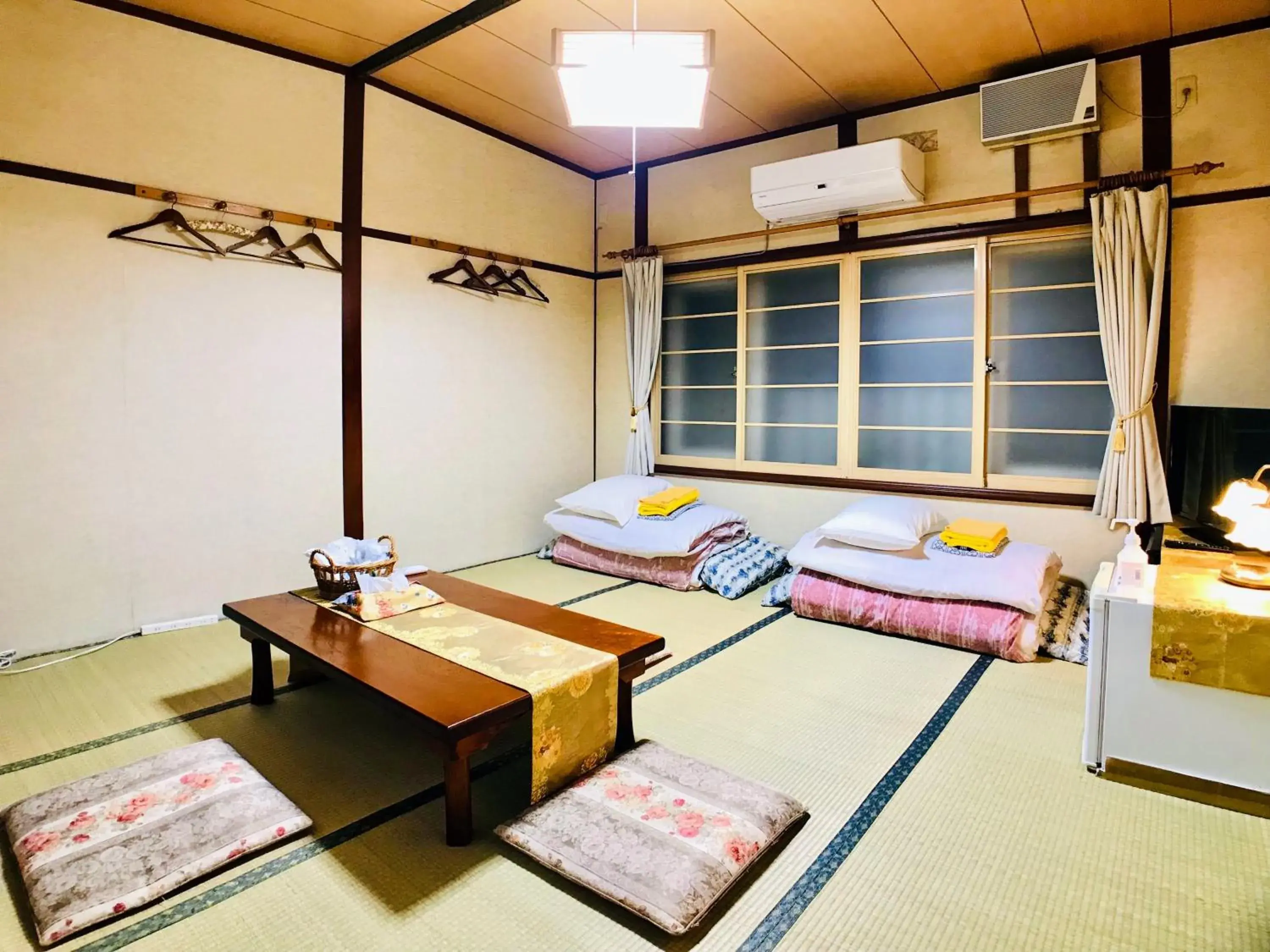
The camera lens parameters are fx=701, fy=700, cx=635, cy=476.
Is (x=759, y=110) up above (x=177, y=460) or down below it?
above

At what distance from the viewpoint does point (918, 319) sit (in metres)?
4.41

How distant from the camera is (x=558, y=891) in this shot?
1674 mm

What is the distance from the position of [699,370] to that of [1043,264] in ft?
7.74

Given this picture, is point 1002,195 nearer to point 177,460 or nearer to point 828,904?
point 828,904

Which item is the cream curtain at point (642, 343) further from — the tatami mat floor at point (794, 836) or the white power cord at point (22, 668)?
the white power cord at point (22, 668)

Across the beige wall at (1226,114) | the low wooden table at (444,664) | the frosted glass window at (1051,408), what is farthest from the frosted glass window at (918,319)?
the low wooden table at (444,664)

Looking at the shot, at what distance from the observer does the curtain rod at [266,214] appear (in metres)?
3.43

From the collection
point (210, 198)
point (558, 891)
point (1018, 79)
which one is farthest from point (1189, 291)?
point (210, 198)

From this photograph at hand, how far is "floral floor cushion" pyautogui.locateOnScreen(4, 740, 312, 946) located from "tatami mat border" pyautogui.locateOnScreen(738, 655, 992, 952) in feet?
4.01

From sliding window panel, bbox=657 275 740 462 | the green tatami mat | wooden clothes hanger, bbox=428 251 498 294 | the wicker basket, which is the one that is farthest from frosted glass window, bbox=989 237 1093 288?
the wicker basket

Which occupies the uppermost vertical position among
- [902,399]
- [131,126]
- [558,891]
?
[131,126]

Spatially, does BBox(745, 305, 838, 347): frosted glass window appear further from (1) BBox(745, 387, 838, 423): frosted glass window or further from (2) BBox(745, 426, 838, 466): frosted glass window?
(2) BBox(745, 426, 838, 466): frosted glass window

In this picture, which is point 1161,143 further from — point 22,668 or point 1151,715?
point 22,668

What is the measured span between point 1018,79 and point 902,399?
1.83m
